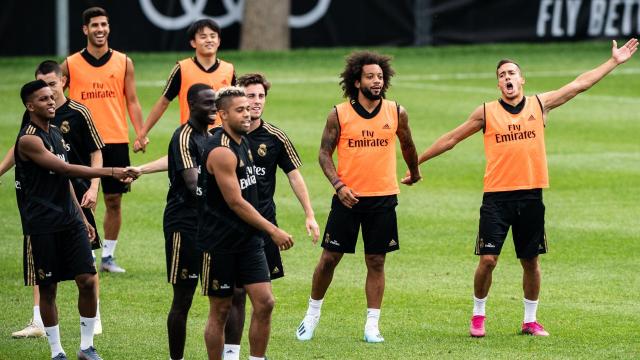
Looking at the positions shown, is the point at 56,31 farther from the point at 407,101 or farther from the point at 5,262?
the point at 5,262

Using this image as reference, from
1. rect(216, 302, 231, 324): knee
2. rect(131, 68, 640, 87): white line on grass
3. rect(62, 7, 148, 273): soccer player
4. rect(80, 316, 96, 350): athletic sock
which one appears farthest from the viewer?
rect(131, 68, 640, 87): white line on grass

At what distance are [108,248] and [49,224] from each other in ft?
13.8

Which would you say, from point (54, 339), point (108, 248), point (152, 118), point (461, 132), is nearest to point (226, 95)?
point (54, 339)

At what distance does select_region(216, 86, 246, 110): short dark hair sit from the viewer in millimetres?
9609

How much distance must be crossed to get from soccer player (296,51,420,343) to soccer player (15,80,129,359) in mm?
2132

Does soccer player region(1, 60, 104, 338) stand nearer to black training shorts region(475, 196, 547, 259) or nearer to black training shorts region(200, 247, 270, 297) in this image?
black training shorts region(200, 247, 270, 297)

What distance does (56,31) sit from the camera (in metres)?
31.1

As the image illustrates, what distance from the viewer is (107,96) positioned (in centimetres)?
1463

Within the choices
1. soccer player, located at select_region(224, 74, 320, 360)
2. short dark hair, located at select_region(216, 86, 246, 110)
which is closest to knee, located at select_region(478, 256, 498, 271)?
soccer player, located at select_region(224, 74, 320, 360)

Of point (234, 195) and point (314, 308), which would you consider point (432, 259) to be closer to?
point (314, 308)

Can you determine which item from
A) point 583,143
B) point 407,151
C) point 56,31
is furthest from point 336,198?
point 56,31

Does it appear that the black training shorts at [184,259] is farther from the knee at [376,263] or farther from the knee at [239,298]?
the knee at [376,263]

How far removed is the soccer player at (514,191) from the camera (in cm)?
1171

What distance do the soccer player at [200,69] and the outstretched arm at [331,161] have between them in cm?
246
